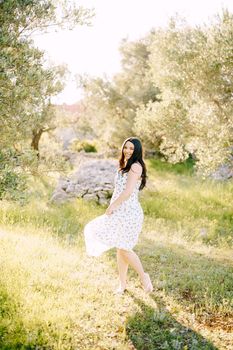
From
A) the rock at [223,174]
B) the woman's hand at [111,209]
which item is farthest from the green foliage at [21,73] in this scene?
the rock at [223,174]

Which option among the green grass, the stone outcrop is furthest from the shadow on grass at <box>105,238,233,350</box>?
the stone outcrop

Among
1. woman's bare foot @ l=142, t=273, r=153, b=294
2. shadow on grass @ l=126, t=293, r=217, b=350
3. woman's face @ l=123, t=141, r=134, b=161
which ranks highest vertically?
woman's face @ l=123, t=141, r=134, b=161

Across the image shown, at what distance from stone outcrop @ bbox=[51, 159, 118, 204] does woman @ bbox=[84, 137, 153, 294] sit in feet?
27.2

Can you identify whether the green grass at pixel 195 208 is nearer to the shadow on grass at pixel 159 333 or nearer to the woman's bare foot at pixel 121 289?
the woman's bare foot at pixel 121 289

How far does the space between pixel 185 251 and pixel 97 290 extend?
4.06 m

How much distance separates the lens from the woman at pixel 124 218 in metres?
7.36

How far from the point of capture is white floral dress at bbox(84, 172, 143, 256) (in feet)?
24.6

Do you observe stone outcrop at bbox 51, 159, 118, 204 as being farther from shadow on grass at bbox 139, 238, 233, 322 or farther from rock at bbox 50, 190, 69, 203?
shadow on grass at bbox 139, 238, 233, 322

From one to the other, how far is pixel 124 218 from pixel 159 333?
2.16 meters

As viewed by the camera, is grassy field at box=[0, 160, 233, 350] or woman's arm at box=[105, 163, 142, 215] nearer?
grassy field at box=[0, 160, 233, 350]

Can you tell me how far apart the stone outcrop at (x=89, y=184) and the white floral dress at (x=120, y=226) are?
8289mm

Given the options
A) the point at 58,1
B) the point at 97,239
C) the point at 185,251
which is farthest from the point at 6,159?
the point at 185,251

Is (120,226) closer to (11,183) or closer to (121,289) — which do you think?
(121,289)

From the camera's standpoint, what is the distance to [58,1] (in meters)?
7.90
